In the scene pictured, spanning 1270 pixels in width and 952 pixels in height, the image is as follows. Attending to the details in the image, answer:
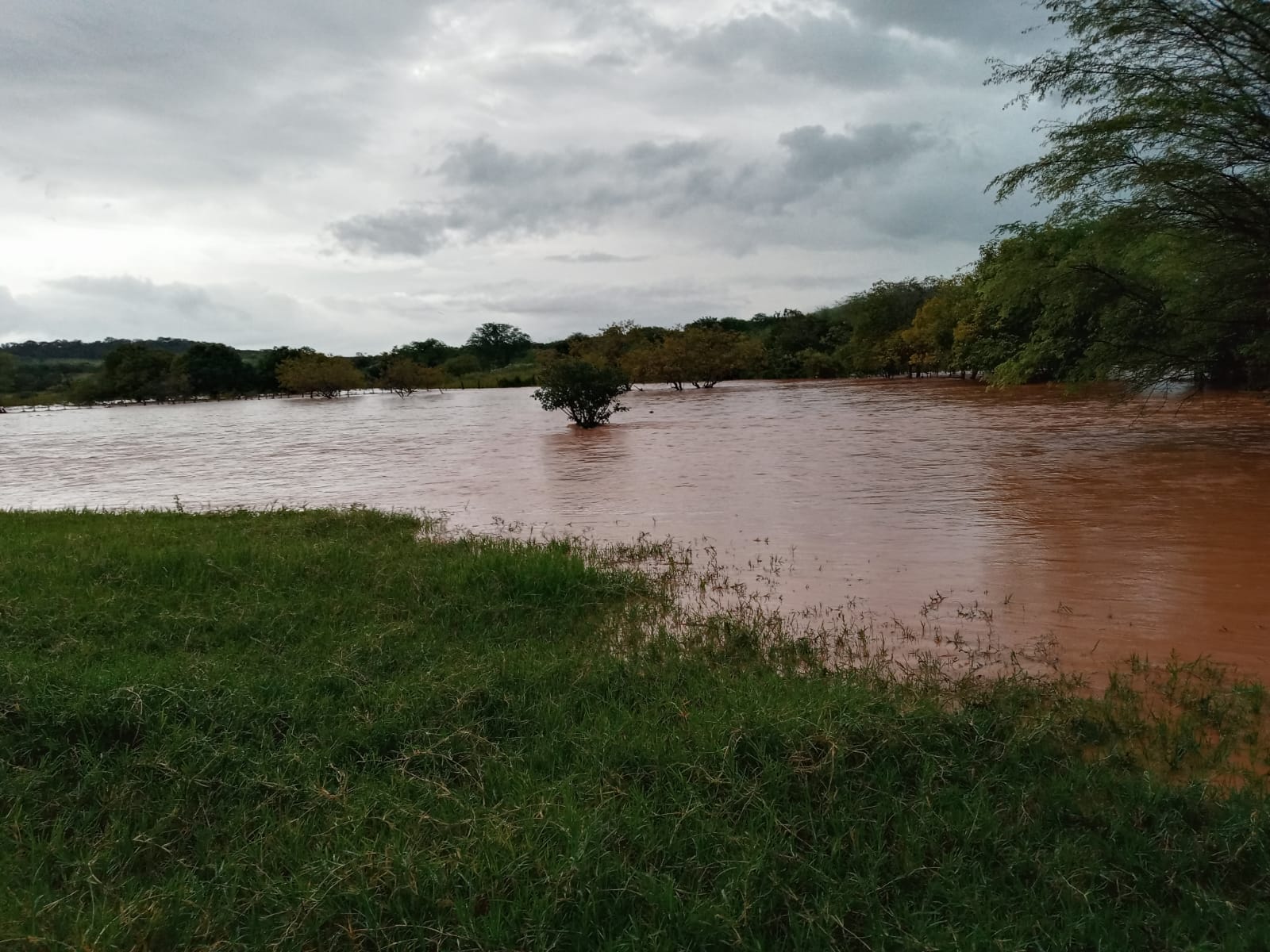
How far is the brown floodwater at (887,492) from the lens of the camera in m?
6.11

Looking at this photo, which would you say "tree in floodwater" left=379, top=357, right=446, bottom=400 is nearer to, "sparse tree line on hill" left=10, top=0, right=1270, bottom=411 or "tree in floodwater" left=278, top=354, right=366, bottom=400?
"tree in floodwater" left=278, top=354, right=366, bottom=400

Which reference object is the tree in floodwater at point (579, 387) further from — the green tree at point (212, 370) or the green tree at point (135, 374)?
the green tree at point (212, 370)

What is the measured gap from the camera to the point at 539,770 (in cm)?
352

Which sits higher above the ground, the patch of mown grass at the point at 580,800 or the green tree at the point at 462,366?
the green tree at the point at 462,366

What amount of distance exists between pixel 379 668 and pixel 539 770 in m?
1.53

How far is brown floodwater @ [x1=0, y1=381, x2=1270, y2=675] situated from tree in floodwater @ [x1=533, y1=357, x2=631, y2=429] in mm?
840

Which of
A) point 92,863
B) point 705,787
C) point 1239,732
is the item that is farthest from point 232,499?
point 1239,732

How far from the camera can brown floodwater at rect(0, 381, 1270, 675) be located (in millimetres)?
6109

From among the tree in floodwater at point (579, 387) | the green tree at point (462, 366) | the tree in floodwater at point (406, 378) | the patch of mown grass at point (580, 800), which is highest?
the green tree at point (462, 366)

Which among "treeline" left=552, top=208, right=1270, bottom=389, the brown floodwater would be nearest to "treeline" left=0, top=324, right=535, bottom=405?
the brown floodwater

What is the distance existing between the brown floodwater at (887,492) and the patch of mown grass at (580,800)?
1.71 meters

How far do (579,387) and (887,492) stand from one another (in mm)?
14435

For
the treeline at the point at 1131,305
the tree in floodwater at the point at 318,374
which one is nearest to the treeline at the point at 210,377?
the tree in floodwater at the point at 318,374

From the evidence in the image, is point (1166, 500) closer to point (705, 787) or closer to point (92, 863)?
point (705, 787)
